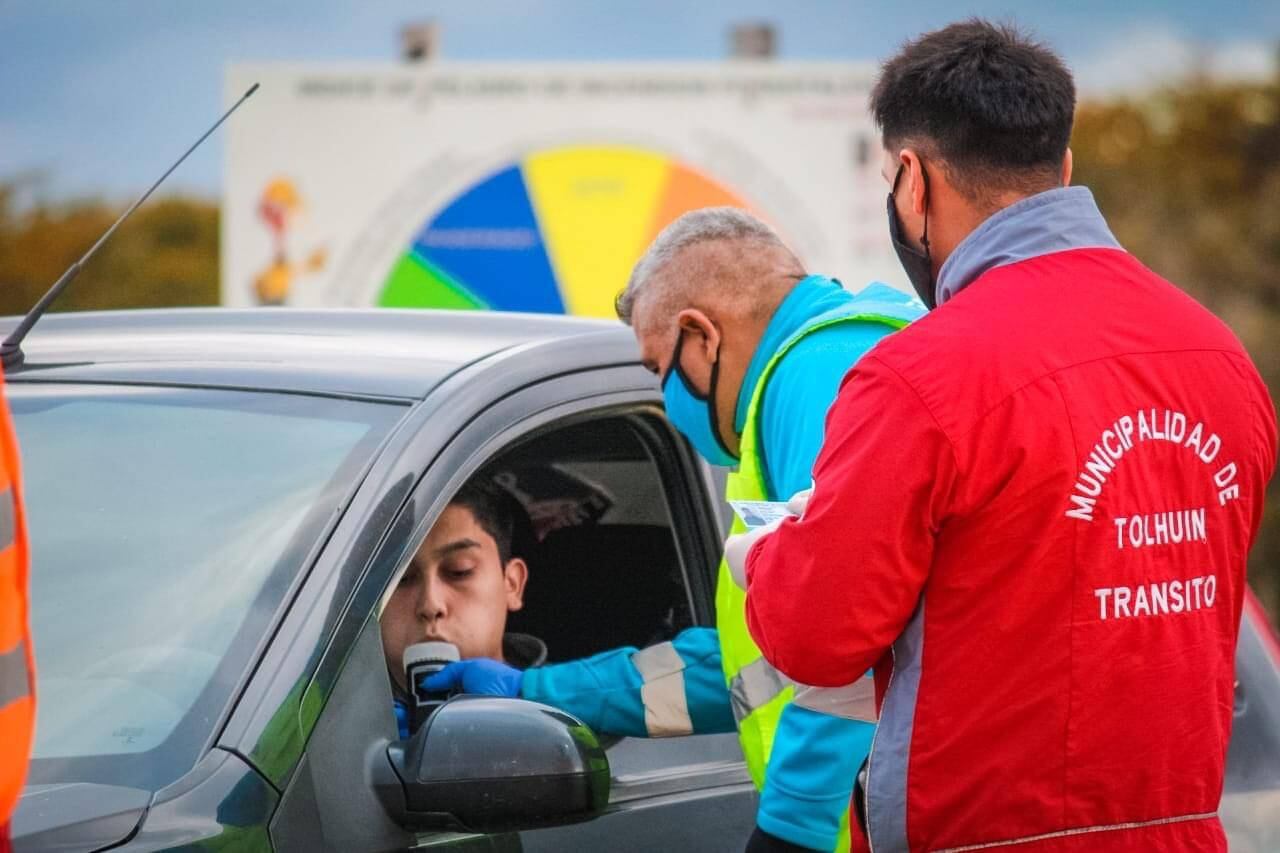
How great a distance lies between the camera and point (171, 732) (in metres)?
2.19

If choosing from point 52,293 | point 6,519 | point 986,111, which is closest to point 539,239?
point 52,293

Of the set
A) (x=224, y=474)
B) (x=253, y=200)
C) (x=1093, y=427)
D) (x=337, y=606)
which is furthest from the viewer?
(x=253, y=200)

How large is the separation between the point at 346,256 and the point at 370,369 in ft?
23.2

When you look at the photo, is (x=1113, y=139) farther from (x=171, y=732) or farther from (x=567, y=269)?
(x=171, y=732)

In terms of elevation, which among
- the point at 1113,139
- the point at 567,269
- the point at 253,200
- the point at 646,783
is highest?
the point at 1113,139

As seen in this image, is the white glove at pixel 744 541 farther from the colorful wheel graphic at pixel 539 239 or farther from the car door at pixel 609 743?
the colorful wheel graphic at pixel 539 239

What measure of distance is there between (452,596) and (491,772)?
76 cm

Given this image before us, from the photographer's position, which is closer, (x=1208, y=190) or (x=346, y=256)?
(x=346, y=256)

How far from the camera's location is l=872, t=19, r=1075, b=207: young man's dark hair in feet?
7.48

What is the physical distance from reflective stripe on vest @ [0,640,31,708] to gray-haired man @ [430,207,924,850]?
1109 millimetres

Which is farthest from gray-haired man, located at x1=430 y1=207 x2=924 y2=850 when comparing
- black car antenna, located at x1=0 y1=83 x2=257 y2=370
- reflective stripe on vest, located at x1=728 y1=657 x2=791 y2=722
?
black car antenna, located at x1=0 y1=83 x2=257 y2=370

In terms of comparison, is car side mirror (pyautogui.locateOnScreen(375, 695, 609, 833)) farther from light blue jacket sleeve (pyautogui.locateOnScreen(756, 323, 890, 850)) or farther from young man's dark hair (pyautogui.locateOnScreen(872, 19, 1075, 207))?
young man's dark hair (pyautogui.locateOnScreen(872, 19, 1075, 207))

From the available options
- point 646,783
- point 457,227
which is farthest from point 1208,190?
point 646,783

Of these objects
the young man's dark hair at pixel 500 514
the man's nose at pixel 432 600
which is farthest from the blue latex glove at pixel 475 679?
the young man's dark hair at pixel 500 514
